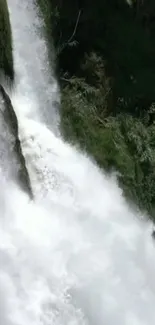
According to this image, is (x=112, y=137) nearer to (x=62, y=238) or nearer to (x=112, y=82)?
(x=112, y=82)

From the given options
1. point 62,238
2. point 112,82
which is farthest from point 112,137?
point 62,238

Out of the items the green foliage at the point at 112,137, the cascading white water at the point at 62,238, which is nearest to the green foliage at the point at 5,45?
the cascading white water at the point at 62,238

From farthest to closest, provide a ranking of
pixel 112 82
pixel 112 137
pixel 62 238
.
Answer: pixel 112 82, pixel 112 137, pixel 62 238

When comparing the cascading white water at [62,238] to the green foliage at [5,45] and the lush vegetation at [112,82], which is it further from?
the lush vegetation at [112,82]

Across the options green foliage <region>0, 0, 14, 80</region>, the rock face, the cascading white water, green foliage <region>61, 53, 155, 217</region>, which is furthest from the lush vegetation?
the rock face

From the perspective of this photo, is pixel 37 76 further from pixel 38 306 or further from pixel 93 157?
pixel 38 306
